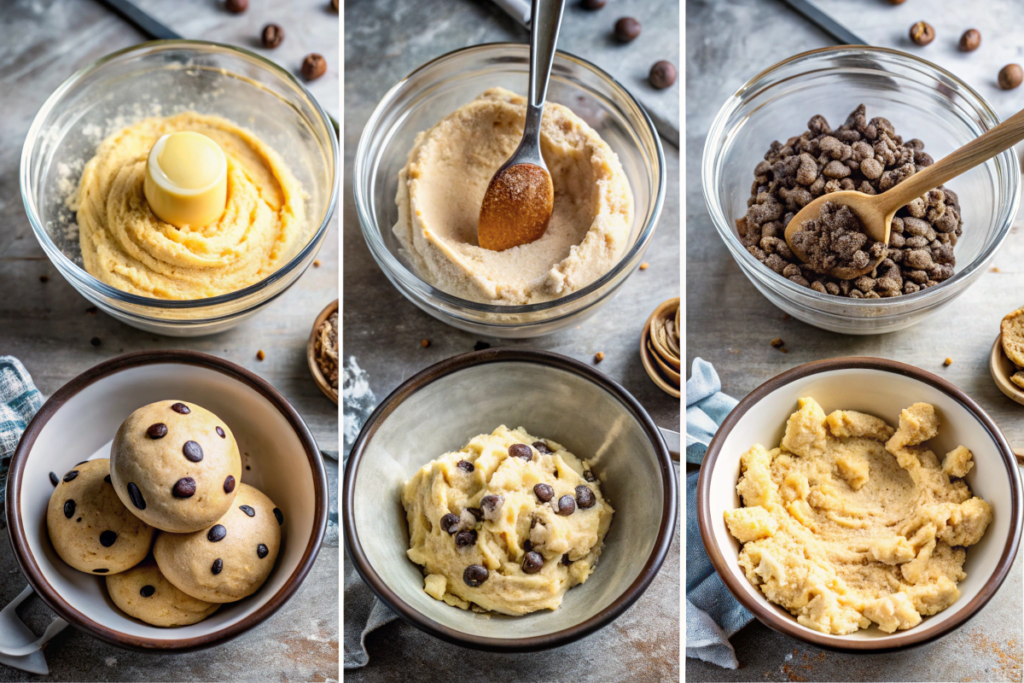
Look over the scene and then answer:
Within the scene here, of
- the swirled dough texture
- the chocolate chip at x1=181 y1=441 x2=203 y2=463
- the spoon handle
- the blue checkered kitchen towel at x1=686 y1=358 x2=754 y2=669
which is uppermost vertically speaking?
the spoon handle

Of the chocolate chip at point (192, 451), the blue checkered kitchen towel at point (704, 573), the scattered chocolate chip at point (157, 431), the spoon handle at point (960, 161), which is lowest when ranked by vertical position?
the blue checkered kitchen towel at point (704, 573)

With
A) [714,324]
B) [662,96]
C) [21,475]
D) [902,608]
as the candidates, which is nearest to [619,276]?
[714,324]

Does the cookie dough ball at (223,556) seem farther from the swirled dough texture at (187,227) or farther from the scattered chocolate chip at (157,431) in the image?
the swirled dough texture at (187,227)

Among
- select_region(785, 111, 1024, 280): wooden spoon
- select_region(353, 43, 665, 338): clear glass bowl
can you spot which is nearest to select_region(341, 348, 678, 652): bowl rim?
select_region(353, 43, 665, 338): clear glass bowl

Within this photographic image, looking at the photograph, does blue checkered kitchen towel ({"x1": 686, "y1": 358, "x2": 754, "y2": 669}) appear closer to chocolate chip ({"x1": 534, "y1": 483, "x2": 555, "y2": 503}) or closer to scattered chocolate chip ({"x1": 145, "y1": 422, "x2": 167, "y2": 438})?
chocolate chip ({"x1": 534, "y1": 483, "x2": 555, "y2": 503})

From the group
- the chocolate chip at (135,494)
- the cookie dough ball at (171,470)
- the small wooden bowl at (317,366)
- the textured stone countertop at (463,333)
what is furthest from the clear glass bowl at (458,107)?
the chocolate chip at (135,494)

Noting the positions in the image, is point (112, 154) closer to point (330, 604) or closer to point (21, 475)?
point (21, 475)

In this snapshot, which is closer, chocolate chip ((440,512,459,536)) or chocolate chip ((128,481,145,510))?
chocolate chip ((128,481,145,510))
